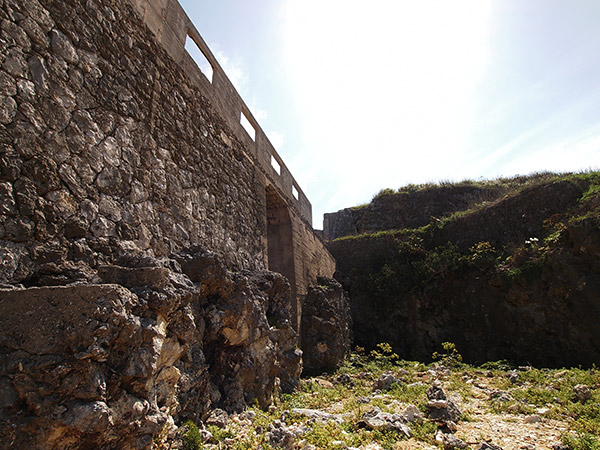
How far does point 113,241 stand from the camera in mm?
3400

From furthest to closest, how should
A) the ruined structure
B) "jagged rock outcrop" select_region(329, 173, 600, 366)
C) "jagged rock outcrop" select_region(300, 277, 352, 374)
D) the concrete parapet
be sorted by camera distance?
"jagged rock outcrop" select_region(329, 173, 600, 366) → "jagged rock outcrop" select_region(300, 277, 352, 374) → the concrete parapet → the ruined structure

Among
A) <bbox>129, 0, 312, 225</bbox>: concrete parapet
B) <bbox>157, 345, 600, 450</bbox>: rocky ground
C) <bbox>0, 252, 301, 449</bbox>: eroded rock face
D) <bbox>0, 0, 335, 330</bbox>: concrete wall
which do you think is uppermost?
<bbox>129, 0, 312, 225</bbox>: concrete parapet

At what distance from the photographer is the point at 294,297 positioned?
8633 millimetres

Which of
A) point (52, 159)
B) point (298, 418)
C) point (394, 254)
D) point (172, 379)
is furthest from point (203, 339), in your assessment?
point (394, 254)

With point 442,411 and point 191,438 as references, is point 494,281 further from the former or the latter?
point 191,438

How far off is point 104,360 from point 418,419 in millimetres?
3758

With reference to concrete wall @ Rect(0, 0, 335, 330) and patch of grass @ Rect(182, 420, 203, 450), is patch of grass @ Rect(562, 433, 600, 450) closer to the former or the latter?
patch of grass @ Rect(182, 420, 203, 450)

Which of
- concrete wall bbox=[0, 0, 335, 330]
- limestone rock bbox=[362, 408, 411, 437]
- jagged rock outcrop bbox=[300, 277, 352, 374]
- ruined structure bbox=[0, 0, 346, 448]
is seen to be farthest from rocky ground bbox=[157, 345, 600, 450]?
concrete wall bbox=[0, 0, 335, 330]

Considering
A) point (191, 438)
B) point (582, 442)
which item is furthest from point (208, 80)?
point (582, 442)

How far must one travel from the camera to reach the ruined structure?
2.20 metres

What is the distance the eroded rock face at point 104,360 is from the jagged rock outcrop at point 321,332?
5054 millimetres

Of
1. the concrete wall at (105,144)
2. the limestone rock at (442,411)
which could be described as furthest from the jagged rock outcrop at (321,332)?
the limestone rock at (442,411)

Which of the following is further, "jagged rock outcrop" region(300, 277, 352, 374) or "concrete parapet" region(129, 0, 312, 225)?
"jagged rock outcrop" region(300, 277, 352, 374)

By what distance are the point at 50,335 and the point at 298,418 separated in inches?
128
